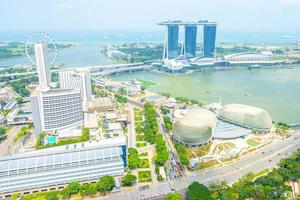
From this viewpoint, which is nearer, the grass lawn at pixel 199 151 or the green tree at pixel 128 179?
the green tree at pixel 128 179

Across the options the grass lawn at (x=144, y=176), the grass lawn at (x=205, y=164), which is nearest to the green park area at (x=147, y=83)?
the grass lawn at (x=205, y=164)

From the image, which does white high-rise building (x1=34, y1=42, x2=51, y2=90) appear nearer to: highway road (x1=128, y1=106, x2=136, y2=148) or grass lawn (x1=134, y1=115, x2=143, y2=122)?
grass lawn (x1=134, y1=115, x2=143, y2=122)

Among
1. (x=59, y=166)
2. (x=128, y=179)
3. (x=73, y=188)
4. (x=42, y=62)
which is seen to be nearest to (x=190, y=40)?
(x=42, y=62)

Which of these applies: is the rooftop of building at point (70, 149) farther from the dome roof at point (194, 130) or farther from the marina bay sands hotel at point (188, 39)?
the marina bay sands hotel at point (188, 39)

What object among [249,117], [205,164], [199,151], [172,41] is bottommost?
[205,164]

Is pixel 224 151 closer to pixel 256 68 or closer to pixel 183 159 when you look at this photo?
pixel 183 159

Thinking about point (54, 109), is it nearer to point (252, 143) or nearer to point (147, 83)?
point (252, 143)

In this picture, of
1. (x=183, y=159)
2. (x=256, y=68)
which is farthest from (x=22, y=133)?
(x=256, y=68)

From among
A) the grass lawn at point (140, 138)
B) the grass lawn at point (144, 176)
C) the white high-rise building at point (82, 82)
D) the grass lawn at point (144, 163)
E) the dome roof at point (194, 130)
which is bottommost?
the grass lawn at point (144, 176)
